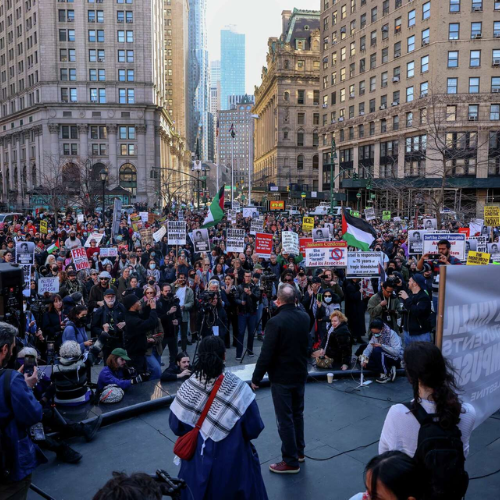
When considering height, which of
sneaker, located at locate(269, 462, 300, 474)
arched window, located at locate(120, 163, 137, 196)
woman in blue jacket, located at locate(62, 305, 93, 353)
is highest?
arched window, located at locate(120, 163, 137, 196)

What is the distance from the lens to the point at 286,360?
479cm

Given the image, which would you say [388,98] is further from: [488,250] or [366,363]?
[366,363]

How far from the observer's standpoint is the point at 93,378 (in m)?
8.64

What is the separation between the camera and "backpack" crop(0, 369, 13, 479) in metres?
3.36

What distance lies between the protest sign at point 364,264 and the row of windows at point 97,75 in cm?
7451

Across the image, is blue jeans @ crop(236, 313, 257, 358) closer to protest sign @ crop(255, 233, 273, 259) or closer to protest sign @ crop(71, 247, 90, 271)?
protest sign @ crop(255, 233, 273, 259)

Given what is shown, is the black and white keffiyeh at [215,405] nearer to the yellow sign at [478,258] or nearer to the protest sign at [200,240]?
the yellow sign at [478,258]

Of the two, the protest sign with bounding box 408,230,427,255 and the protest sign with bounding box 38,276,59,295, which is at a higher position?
the protest sign with bounding box 408,230,427,255

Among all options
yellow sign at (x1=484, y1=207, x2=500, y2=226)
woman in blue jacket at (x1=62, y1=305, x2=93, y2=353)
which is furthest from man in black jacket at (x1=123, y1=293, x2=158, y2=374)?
yellow sign at (x1=484, y1=207, x2=500, y2=226)

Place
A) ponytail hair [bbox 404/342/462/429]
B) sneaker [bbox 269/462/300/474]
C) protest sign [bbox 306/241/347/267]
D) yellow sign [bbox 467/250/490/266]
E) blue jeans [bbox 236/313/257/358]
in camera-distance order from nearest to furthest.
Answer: ponytail hair [bbox 404/342/462/429] → sneaker [bbox 269/462/300/474] → blue jeans [bbox 236/313/257/358] → yellow sign [bbox 467/250/490/266] → protest sign [bbox 306/241/347/267]

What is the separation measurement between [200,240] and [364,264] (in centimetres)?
675

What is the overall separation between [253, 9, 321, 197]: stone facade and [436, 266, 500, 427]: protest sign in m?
77.5

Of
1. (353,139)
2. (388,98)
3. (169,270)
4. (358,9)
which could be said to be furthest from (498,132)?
(169,270)

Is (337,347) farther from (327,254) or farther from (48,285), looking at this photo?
(48,285)
